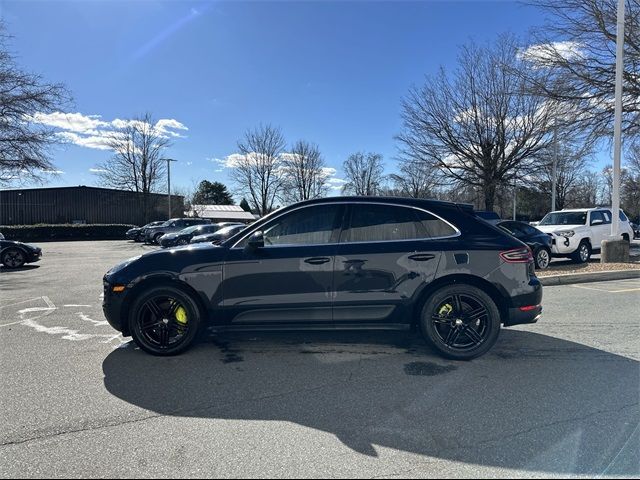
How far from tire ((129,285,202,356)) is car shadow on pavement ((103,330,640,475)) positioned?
0.52ft

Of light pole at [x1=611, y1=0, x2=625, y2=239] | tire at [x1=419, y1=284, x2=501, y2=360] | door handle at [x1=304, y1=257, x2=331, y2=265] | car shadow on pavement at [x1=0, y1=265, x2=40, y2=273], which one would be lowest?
car shadow on pavement at [x1=0, y1=265, x2=40, y2=273]

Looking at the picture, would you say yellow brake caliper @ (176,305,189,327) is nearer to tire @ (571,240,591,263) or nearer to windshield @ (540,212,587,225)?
tire @ (571,240,591,263)

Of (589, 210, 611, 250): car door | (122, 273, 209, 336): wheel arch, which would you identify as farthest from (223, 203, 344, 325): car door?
(589, 210, 611, 250): car door

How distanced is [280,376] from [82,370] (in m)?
2.09

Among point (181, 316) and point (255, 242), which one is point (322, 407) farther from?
point (181, 316)

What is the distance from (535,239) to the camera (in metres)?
11.9

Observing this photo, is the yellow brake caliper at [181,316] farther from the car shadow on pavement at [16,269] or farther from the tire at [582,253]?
the car shadow on pavement at [16,269]

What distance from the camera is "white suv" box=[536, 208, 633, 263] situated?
12.9 meters

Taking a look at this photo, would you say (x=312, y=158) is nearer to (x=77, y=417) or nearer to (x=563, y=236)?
(x=563, y=236)

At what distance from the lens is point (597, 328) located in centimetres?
575

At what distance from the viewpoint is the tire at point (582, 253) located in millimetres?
13000

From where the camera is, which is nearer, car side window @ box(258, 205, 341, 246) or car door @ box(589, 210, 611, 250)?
car side window @ box(258, 205, 341, 246)

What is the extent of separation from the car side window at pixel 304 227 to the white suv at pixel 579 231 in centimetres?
1088

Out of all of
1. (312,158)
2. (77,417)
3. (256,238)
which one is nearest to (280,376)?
(256,238)
